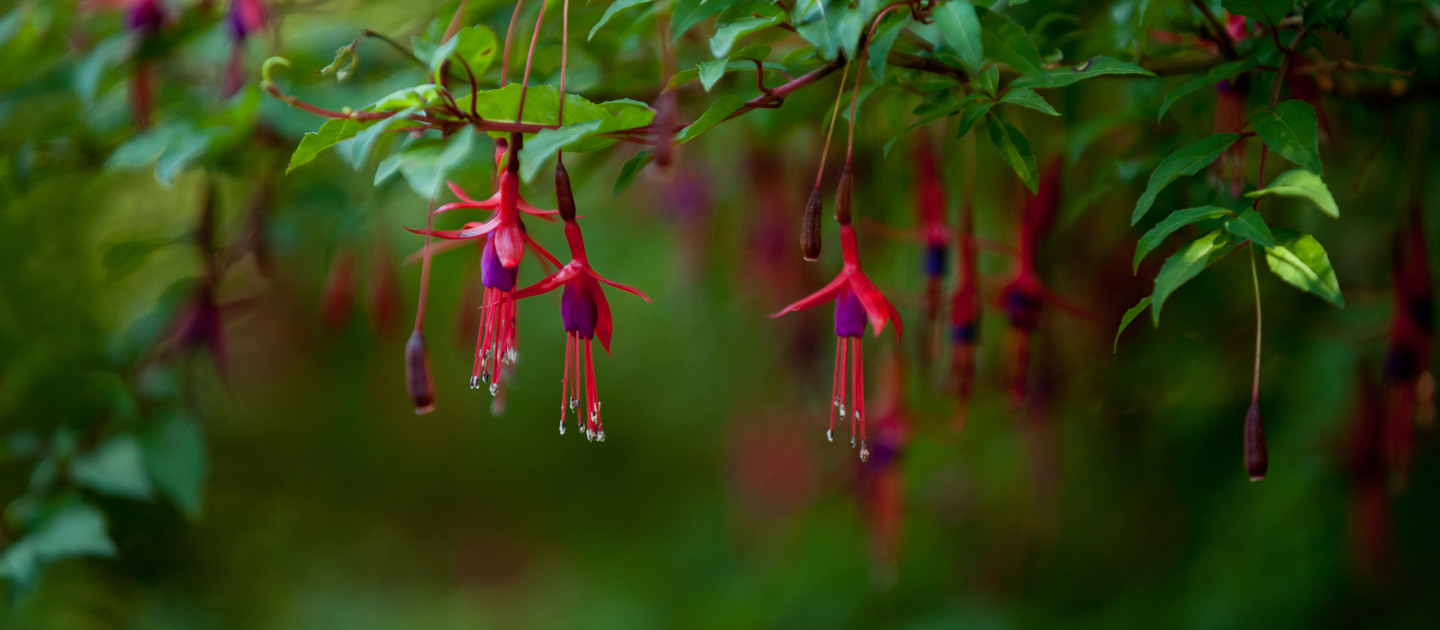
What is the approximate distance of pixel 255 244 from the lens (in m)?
1.08

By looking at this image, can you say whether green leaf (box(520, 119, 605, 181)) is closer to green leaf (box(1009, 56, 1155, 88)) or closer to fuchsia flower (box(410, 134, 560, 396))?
fuchsia flower (box(410, 134, 560, 396))

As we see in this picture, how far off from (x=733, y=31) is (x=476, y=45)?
158 mm

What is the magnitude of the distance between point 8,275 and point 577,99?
1.46 meters

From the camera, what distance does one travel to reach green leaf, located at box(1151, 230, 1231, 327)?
49cm

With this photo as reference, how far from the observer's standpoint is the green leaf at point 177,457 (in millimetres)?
968

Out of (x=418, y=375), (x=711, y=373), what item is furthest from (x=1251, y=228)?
(x=711, y=373)

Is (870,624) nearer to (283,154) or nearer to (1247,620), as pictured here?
(1247,620)

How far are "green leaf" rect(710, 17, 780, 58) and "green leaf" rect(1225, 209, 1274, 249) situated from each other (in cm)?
28

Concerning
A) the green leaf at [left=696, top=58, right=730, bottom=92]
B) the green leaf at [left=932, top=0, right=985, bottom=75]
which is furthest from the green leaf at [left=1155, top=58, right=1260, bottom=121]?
the green leaf at [left=696, top=58, right=730, bottom=92]

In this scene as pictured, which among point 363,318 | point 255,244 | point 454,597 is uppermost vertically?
point 255,244

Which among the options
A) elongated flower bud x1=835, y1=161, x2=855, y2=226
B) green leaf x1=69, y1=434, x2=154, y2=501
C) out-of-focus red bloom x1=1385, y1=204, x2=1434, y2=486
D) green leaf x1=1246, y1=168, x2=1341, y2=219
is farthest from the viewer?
green leaf x1=69, y1=434, x2=154, y2=501

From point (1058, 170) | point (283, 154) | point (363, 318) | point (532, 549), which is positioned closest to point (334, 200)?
point (283, 154)

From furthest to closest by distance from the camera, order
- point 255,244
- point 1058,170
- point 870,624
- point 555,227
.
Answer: point 555,227
point 870,624
point 255,244
point 1058,170

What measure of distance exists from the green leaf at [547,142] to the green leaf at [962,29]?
0.64ft
